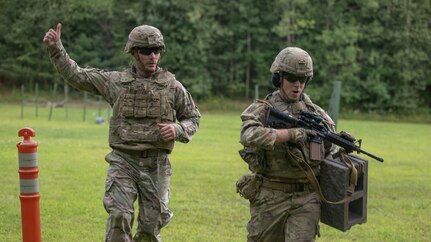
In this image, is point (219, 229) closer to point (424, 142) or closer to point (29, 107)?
point (424, 142)

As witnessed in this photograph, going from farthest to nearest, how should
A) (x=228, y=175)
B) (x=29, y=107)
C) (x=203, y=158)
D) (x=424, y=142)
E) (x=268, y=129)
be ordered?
(x=29, y=107), (x=424, y=142), (x=203, y=158), (x=228, y=175), (x=268, y=129)

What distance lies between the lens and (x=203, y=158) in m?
17.6

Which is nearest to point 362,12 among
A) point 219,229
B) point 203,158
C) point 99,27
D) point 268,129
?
point 99,27

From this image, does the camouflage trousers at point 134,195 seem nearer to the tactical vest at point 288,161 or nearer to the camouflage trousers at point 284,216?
the camouflage trousers at point 284,216

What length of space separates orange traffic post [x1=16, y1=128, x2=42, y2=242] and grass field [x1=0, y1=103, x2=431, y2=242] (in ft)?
6.27

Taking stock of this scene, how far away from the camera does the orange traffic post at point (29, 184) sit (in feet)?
19.0

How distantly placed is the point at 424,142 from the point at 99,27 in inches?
1246

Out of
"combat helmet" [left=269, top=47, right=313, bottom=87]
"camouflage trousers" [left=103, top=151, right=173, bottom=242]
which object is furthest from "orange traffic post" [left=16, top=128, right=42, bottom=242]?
"combat helmet" [left=269, top=47, right=313, bottom=87]

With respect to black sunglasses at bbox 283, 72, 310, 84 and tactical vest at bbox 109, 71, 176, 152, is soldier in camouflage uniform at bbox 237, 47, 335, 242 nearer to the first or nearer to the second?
black sunglasses at bbox 283, 72, 310, 84

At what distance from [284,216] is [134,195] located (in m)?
1.44

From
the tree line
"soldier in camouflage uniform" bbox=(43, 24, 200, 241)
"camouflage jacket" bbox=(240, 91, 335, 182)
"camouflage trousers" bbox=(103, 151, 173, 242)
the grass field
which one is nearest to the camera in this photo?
"camouflage jacket" bbox=(240, 91, 335, 182)

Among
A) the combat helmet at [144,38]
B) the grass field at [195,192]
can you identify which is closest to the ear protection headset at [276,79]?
the combat helmet at [144,38]

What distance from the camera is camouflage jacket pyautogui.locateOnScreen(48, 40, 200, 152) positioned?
6.11 m

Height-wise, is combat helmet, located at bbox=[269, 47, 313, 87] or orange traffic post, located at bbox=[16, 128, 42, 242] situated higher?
combat helmet, located at bbox=[269, 47, 313, 87]
